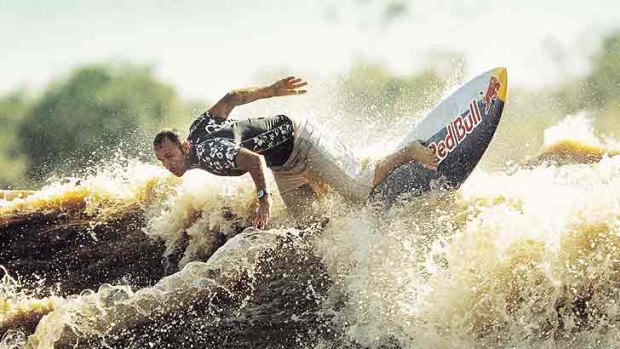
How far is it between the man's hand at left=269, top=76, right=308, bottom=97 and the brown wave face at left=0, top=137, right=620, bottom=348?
0.87 meters

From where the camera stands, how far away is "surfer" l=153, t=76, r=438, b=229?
6.12 metres

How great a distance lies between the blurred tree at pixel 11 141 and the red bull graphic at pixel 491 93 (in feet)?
88.1

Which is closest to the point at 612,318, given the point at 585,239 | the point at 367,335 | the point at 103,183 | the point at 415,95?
the point at 585,239

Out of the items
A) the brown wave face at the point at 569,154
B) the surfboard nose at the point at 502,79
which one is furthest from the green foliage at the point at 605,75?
the surfboard nose at the point at 502,79

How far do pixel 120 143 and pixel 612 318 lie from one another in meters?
30.8

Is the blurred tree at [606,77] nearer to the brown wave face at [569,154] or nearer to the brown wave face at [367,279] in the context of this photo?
the brown wave face at [569,154]

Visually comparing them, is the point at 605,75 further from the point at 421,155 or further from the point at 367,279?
the point at 367,279

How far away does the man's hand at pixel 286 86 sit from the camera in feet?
22.1

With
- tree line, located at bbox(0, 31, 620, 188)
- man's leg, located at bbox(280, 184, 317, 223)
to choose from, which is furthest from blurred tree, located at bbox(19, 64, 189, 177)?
man's leg, located at bbox(280, 184, 317, 223)

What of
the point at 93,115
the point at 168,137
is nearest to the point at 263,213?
the point at 168,137

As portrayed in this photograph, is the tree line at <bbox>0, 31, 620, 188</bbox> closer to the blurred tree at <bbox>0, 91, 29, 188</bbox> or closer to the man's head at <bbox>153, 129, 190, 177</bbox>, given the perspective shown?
the blurred tree at <bbox>0, 91, 29, 188</bbox>

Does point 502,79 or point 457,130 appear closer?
point 457,130

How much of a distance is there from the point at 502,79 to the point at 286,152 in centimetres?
191

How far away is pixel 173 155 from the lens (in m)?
6.12
